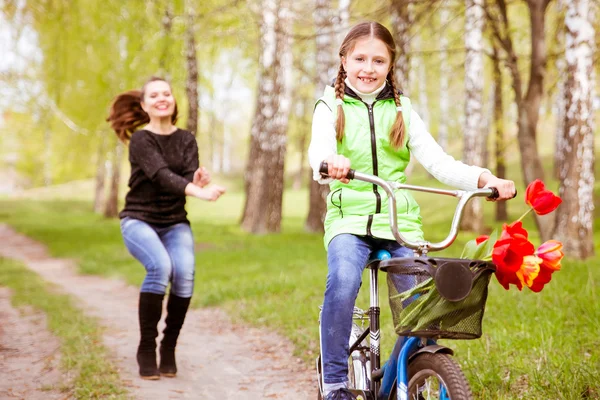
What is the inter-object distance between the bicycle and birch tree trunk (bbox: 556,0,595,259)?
7109 millimetres

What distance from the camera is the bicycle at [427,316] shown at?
2691mm

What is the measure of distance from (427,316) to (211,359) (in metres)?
3.63

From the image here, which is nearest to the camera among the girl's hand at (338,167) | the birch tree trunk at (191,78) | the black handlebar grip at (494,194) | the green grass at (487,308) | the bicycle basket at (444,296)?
the bicycle basket at (444,296)

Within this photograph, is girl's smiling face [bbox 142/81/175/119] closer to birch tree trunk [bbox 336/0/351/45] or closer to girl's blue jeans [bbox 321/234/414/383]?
birch tree trunk [bbox 336/0/351/45]

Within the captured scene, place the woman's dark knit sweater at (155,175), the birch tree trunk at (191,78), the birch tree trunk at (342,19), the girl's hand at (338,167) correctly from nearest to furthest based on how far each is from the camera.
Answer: the girl's hand at (338,167) → the woman's dark knit sweater at (155,175) → the birch tree trunk at (342,19) → the birch tree trunk at (191,78)

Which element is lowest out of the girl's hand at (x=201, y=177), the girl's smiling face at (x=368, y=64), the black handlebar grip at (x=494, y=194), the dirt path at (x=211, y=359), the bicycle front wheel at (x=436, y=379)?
the dirt path at (x=211, y=359)

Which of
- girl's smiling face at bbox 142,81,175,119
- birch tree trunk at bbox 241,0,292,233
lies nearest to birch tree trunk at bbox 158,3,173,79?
birch tree trunk at bbox 241,0,292,233

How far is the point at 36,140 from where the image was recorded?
38.1m

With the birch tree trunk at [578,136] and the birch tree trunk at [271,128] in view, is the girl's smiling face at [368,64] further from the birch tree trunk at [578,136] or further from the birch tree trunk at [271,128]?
the birch tree trunk at [271,128]

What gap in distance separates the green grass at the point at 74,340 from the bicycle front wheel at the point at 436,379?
228 cm

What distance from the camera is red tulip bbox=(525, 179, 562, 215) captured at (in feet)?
9.17

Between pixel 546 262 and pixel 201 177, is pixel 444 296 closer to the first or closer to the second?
pixel 546 262

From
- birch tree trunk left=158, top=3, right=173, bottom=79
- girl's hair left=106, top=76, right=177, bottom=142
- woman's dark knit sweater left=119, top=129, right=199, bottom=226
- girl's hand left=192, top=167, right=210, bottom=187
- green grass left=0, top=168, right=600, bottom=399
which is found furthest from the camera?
birch tree trunk left=158, top=3, right=173, bottom=79

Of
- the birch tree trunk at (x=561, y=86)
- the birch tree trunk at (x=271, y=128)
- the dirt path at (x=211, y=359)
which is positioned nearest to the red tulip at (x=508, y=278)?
the dirt path at (x=211, y=359)
